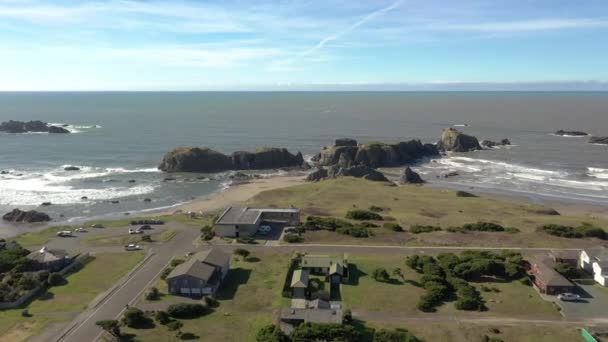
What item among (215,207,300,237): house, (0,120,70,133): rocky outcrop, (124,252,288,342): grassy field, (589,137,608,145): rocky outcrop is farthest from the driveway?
(0,120,70,133): rocky outcrop

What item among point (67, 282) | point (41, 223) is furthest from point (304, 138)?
point (67, 282)

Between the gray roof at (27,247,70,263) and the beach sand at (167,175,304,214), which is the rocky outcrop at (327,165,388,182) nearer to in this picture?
the beach sand at (167,175,304,214)

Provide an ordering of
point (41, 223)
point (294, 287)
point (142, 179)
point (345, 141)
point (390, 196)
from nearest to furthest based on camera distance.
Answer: point (294, 287) → point (41, 223) → point (390, 196) → point (142, 179) → point (345, 141)

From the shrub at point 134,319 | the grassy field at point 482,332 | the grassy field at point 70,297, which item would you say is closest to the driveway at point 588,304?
the grassy field at point 482,332

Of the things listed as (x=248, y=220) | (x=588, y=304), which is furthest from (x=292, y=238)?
(x=588, y=304)

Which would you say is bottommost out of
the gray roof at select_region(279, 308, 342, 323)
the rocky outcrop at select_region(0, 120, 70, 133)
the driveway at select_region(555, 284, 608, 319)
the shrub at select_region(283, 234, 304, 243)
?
the driveway at select_region(555, 284, 608, 319)

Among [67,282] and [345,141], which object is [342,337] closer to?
[67,282]

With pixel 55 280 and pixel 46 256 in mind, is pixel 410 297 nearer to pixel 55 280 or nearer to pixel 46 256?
pixel 55 280
